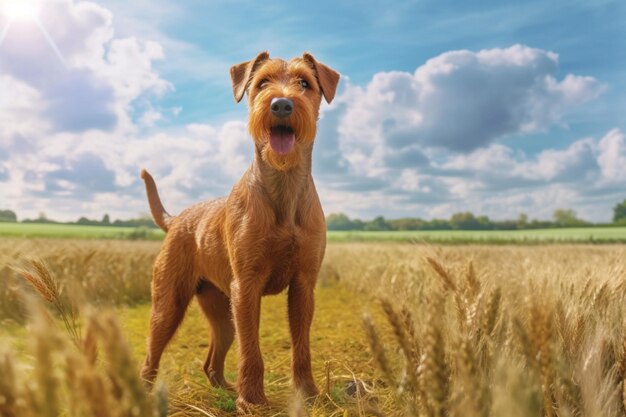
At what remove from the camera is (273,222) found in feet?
11.2

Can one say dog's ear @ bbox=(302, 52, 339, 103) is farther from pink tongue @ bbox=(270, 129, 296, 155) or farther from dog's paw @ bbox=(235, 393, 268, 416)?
dog's paw @ bbox=(235, 393, 268, 416)

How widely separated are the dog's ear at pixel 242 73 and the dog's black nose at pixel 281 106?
745 millimetres

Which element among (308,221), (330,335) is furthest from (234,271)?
(330,335)

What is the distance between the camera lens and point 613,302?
3.71 metres

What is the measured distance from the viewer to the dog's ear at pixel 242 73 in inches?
156

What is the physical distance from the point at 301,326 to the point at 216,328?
122 cm

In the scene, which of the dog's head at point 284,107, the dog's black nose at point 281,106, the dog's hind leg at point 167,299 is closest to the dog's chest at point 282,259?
the dog's head at point 284,107

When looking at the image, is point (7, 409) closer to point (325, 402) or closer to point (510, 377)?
point (510, 377)

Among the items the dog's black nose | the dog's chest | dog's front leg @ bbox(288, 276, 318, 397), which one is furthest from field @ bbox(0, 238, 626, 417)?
the dog's black nose

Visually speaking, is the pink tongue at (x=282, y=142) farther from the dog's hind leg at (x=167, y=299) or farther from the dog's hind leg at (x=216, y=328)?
the dog's hind leg at (x=216, y=328)

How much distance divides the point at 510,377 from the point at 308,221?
97.4 inches

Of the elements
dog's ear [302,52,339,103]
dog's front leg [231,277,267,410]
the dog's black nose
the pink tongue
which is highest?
dog's ear [302,52,339,103]

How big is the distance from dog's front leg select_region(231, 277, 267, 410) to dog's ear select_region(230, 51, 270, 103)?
1508 millimetres

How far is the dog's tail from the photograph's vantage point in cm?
494
